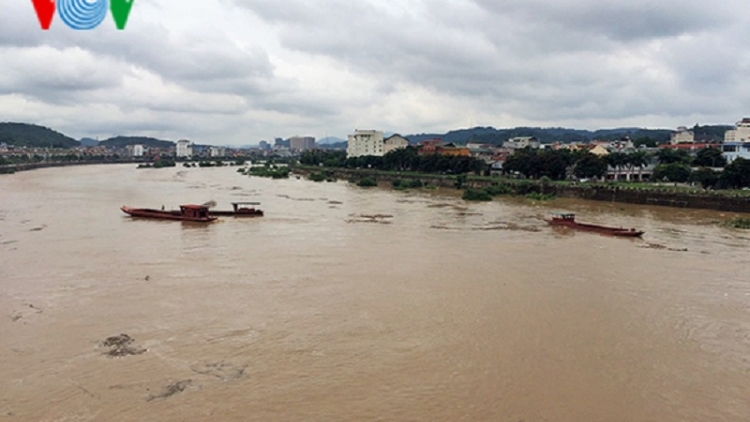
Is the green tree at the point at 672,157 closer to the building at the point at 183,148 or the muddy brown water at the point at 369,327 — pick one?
the muddy brown water at the point at 369,327

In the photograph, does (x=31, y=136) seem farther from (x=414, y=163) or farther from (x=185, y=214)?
(x=185, y=214)

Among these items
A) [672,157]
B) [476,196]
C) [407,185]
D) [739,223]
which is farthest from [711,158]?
[407,185]

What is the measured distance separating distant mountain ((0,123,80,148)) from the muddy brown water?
101 meters

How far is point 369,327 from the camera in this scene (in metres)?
7.00

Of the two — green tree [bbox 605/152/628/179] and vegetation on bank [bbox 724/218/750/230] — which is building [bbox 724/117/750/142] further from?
vegetation on bank [bbox 724/218/750/230]

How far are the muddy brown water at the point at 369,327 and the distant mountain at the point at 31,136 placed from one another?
101 m

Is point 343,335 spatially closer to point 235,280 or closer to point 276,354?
point 276,354

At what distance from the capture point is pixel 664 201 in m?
22.3

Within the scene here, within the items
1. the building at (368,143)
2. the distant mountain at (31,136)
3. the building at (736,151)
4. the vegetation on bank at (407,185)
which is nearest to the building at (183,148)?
the distant mountain at (31,136)

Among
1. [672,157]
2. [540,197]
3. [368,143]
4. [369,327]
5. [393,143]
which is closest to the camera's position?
[369,327]

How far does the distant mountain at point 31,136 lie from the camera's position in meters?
98.6

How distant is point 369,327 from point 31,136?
12281 cm

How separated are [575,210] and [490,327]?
15.7 metres

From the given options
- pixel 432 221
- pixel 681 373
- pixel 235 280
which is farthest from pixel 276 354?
pixel 432 221
